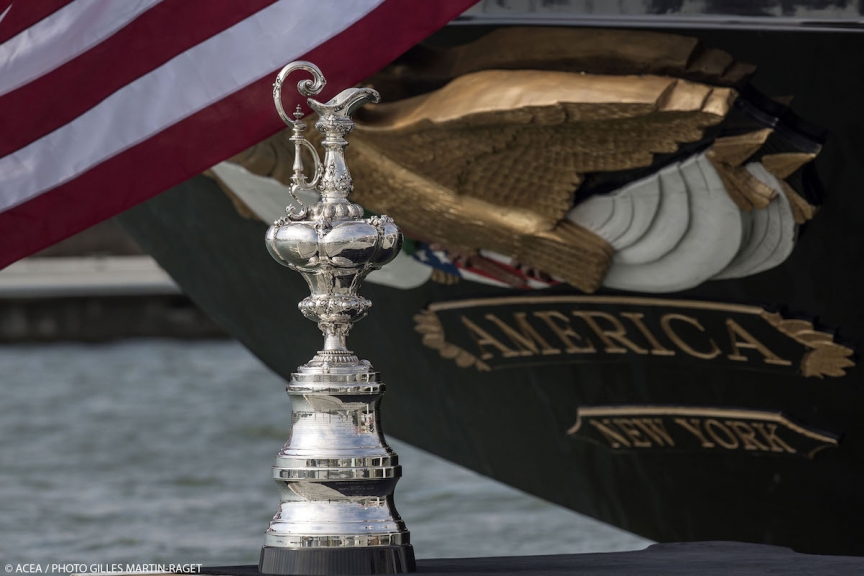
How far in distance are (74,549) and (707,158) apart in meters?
4.08

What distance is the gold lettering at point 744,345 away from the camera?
4800 millimetres

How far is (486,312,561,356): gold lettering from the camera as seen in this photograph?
529 cm

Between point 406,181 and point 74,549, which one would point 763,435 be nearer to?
point 406,181

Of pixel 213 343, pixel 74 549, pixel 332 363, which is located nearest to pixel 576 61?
pixel 332 363

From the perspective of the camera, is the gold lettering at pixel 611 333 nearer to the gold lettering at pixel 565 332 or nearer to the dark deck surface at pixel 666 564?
the gold lettering at pixel 565 332

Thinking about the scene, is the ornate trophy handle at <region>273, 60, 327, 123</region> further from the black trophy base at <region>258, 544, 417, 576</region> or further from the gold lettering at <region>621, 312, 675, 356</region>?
the gold lettering at <region>621, 312, 675, 356</region>

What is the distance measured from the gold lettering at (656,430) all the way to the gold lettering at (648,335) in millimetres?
267

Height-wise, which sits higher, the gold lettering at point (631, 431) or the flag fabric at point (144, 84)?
the flag fabric at point (144, 84)

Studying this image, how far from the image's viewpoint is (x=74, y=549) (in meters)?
7.54

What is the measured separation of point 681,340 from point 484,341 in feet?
2.45

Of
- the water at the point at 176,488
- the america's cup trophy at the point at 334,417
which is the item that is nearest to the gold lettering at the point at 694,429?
the water at the point at 176,488

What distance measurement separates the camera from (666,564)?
2922mm

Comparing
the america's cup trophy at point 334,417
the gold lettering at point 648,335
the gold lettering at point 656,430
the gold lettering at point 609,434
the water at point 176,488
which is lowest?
the america's cup trophy at point 334,417

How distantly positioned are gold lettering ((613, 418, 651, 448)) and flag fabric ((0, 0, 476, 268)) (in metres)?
1.73
